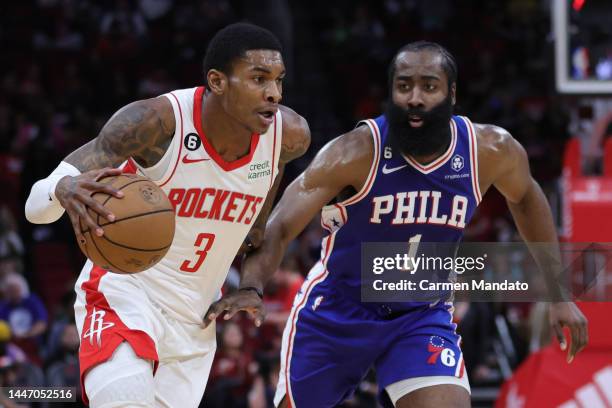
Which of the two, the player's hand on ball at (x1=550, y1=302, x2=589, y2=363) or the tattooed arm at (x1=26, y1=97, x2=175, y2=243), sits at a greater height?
the tattooed arm at (x1=26, y1=97, x2=175, y2=243)

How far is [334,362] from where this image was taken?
4879 mm

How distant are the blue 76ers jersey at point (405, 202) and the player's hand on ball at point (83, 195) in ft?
4.47

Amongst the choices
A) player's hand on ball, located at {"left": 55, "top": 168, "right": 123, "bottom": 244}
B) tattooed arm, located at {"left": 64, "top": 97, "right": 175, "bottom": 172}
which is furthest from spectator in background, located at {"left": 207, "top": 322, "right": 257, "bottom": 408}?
player's hand on ball, located at {"left": 55, "top": 168, "right": 123, "bottom": 244}

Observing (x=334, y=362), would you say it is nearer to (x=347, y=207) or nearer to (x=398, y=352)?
(x=398, y=352)

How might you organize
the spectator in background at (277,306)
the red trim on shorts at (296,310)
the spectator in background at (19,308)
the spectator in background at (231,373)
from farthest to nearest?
the spectator in background at (19,308) → the spectator in background at (277,306) → the spectator in background at (231,373) → the red trim on shorts at (296,310)

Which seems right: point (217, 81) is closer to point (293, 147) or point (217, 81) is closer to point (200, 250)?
point (293, 147)

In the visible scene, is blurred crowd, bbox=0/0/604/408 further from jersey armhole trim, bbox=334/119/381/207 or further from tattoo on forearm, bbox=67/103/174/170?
tattoo on forearm, bbox=67/103/174/170

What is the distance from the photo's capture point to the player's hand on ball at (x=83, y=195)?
3.82m

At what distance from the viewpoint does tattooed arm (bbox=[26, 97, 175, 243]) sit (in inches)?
152

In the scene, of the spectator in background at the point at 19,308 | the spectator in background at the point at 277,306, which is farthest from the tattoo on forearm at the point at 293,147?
the spectator in background at the point at 19,308

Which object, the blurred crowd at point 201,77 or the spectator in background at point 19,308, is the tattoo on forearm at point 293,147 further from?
the spectator in background at point 19,308

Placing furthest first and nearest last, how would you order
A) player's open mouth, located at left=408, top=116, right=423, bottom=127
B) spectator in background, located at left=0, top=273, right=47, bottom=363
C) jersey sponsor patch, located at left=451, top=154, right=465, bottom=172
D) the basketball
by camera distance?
spectator in background, located at left=0, top=273, right=47, bottom=363, jersey sponsor patch, located at left=451, top=154, right=465, bottom=172, player's open mouth, located at left=408, top=116, right=423, bottom=127, the basketball

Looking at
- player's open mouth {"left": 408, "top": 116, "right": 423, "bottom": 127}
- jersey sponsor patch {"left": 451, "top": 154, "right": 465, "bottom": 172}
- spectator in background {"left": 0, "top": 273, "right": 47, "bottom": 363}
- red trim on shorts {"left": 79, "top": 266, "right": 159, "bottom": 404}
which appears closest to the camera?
red trim on shorts {"left": 79, "top": 266, "right": 159, "bottom": 404}

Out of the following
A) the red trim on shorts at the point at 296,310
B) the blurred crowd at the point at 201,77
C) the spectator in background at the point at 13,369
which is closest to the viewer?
the red trim on shorts at the point at 296,310
